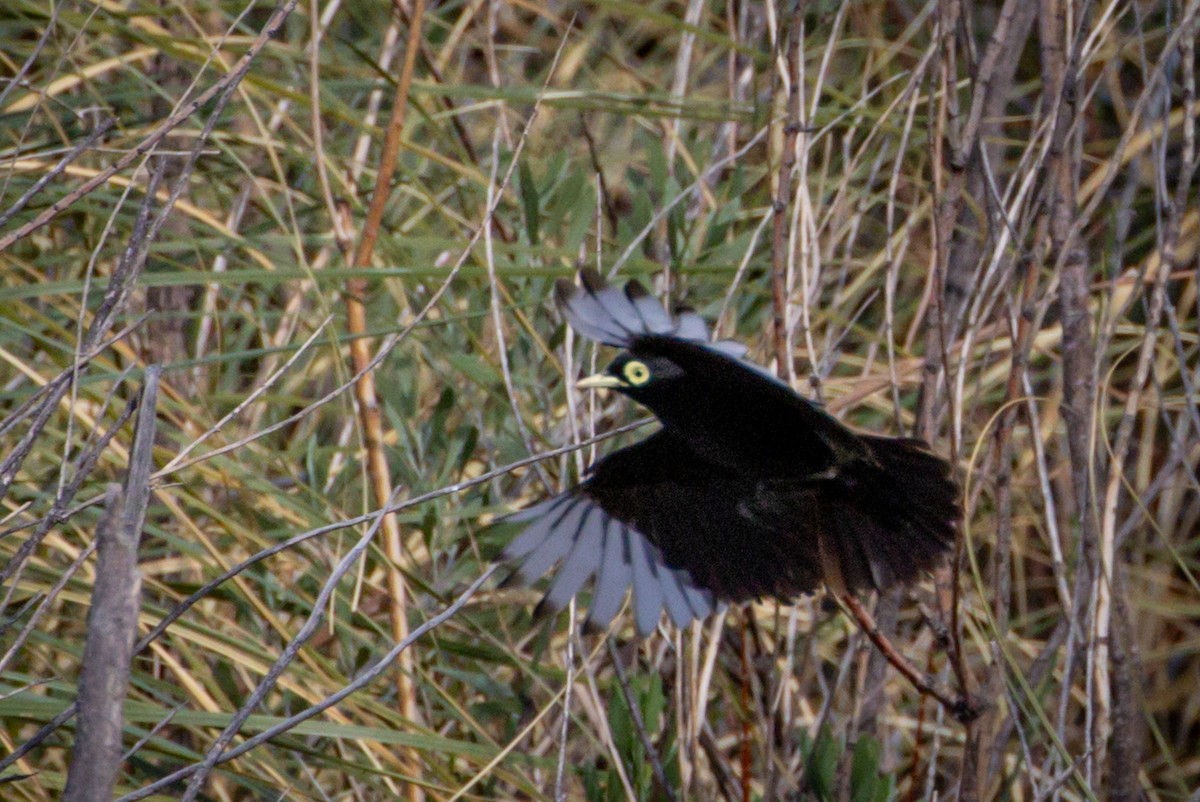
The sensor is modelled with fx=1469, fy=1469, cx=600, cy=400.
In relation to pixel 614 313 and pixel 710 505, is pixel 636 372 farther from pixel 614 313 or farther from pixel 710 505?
pixel 710 505

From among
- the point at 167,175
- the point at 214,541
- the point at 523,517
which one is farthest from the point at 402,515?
the point at 167,175

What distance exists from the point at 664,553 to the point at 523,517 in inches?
7.0

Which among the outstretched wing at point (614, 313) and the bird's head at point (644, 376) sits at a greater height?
the outstretched wing at point (614, 313)

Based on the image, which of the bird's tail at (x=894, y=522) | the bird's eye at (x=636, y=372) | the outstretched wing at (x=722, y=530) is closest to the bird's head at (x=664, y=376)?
the bird's eye at (x=636, y=372)

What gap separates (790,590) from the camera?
1.52 metres

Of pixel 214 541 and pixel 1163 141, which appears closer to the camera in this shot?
pixel 1163 141

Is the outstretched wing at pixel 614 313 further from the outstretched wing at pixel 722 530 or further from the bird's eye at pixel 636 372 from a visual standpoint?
the outstretched wing at pixel 722 530

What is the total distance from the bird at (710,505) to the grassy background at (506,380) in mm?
72

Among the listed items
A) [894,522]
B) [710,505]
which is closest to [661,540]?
[710,505]

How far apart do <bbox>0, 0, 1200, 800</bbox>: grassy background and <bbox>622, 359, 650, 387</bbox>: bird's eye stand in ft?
0.28

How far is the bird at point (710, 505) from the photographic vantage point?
1419 mm

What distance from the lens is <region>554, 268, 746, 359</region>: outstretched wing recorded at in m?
1.37

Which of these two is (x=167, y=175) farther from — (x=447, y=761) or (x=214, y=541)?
(x=447, y=761)

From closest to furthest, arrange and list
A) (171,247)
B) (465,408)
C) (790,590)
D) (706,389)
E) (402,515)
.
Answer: (706,389) → (790,590) → (171,247) → (402,515) → (465,408)
